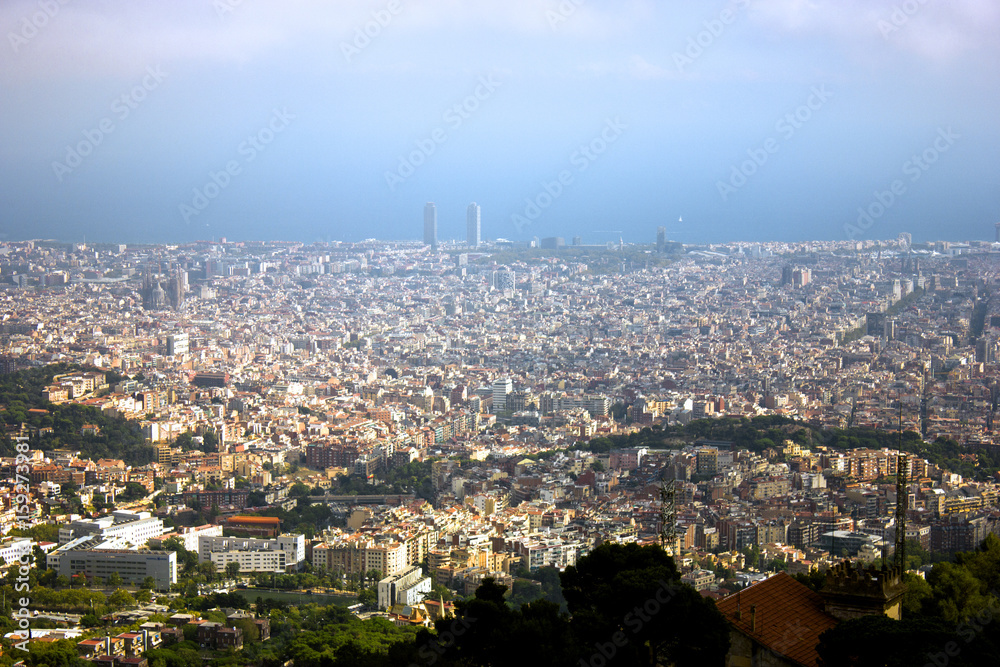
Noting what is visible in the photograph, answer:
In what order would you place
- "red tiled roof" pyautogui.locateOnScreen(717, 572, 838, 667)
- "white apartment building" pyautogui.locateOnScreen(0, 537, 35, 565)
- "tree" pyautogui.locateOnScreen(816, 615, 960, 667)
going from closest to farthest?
"tree" pyautogui.locateOnScreen(816, 615, 960, 667) < "red tiled roof" pyautogui.locateOnScreen(717, 572, 838, 667) < "white apartment building" pyautogui.locateOnScreen(0, 537, 35, 565)

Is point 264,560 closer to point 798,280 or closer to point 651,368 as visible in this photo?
point 651,368

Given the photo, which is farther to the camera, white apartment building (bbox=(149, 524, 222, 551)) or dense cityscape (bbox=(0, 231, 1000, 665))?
white apartment building (bbox=(149, 524, 222, 551))

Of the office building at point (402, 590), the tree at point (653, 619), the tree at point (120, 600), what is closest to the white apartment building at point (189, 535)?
the tree at point (120, 600)

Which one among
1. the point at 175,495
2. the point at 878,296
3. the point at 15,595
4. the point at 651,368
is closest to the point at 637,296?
the point at 878,296

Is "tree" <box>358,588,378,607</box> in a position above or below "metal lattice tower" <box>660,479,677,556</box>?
below

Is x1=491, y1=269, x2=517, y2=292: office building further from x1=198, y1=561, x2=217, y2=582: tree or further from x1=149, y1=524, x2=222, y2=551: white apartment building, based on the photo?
x1=198, y1=561, x2=217, y2=582: tree

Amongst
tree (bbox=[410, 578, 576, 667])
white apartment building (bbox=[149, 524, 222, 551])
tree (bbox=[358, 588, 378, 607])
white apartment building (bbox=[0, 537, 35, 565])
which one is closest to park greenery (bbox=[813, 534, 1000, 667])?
tree (bbox=[410, 578, 576, 667])

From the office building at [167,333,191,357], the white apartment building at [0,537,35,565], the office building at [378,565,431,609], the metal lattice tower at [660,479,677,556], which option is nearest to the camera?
the metal lattice tower at [660,479,677,556]
